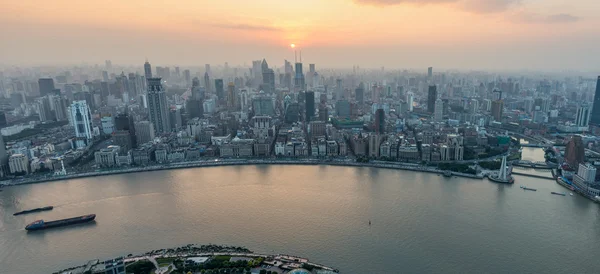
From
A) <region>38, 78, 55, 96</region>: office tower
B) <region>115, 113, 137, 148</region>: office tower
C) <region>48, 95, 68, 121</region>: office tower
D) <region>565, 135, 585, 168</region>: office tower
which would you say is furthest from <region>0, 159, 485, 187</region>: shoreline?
<region>38, 78, 55, 96</region>: office tower

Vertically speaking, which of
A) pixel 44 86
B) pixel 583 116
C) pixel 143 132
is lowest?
pixel 583 116

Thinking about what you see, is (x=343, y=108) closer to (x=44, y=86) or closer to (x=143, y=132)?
(x=143, y=132)

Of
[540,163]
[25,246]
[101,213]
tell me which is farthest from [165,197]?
[540,163]

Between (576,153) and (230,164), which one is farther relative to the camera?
(230,164)

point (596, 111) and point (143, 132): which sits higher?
point (596, 111)

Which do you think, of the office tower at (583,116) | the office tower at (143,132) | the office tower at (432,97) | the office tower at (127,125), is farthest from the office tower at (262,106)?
the office tower at (583,116)

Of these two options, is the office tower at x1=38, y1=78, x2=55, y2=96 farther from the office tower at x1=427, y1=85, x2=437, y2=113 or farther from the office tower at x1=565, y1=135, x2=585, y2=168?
the office tower at x1=565, y1=135, x2=585, y2=168

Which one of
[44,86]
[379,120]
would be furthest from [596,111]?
[44,86]
